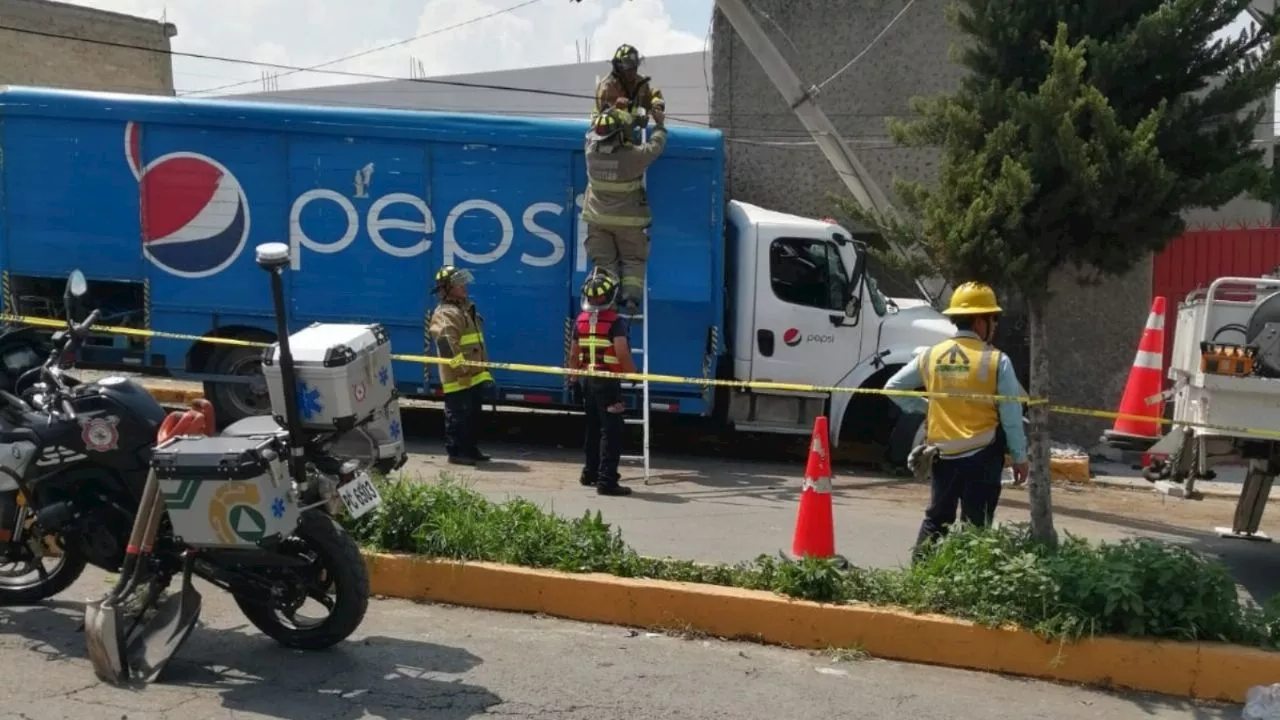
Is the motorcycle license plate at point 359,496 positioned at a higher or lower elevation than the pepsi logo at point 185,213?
lower

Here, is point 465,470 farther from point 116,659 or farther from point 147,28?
point 147,28

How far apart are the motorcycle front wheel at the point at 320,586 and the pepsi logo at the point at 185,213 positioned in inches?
248

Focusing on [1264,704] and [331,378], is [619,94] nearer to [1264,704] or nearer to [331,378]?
[331,378]

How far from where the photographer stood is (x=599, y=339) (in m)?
9.20

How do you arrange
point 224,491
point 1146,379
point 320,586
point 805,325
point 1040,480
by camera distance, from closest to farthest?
point 224,491 < point 320,586 < point 1040,480 < point 1146,379 < point 805,325

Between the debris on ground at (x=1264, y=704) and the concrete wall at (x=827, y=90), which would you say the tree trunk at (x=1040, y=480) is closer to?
the debris on ground at (x=1264, y=704)

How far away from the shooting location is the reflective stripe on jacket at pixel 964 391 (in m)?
6.14

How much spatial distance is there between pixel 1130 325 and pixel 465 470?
23.9 feet

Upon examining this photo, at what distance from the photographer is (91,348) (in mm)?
11047

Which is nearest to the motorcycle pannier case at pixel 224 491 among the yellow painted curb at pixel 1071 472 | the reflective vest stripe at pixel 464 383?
the reflective vest stripe at pixel 464 383

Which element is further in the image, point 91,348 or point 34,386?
point 91,348

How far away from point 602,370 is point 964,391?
354 centimetres

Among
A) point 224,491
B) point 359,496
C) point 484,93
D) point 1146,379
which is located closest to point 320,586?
point 359,496

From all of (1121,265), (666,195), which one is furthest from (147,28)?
(1121,265)
